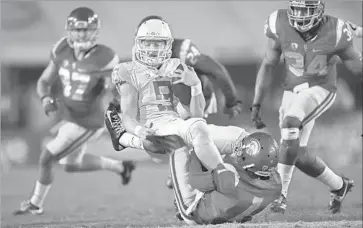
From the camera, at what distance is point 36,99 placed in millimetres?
6031

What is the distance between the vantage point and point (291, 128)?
394 cm

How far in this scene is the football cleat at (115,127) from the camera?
3.49 meters

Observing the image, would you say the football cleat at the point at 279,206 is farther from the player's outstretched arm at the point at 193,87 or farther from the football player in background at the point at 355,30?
the football player in background at the point at 355,30

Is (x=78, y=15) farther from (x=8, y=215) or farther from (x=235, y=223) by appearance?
(x=235, y=223)

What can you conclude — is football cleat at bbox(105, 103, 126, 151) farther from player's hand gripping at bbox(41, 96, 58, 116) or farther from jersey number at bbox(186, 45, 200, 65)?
player's hand gripping at bbox(41, 96, 58, 116)

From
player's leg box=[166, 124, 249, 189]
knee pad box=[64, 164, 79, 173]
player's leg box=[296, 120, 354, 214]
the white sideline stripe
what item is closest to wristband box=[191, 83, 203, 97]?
player's leg box=[166, 124, 249, 189]

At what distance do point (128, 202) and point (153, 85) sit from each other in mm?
1824

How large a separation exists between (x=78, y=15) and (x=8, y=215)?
115cm

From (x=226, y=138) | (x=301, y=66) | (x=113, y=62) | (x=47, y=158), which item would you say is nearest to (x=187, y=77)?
(x=226, y=138)

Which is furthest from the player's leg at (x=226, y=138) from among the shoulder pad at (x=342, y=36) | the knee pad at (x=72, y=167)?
the knee pad at (x=72, y=167)

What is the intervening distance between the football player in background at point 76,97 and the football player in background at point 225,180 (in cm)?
97

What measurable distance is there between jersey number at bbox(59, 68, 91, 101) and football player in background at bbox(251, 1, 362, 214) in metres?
1.00

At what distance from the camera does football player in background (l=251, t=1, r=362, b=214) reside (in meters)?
3.93

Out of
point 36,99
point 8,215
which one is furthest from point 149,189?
point 8,215
